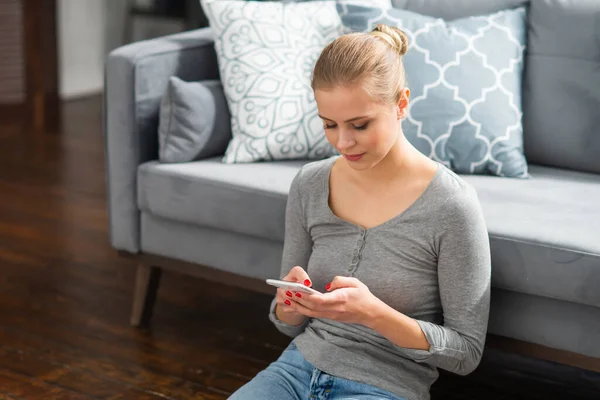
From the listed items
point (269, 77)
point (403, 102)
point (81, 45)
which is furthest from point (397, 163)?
point (81, 45)

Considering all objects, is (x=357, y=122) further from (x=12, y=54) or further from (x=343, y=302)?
(x=12, y=54)

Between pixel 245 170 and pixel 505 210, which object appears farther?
pixel 245 170

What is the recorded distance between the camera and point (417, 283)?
1506 millimetres

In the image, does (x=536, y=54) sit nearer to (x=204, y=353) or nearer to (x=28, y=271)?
(x=204, y=353)

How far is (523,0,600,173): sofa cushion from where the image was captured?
7.00 feet

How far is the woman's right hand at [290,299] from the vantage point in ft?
4.69

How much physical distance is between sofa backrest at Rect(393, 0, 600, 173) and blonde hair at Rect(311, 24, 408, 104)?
0.85 meters

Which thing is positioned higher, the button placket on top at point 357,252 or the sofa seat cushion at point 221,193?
the button placket on top at point 357,252

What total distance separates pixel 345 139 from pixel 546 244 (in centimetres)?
51

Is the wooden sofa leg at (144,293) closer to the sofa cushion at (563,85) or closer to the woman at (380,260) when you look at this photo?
the woman at (380,260)

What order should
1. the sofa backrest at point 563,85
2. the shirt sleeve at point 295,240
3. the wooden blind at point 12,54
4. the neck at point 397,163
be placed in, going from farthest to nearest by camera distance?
1. the wooden blind at point 12,54
2. the sofa backrest at point 563,85
3. the shirt sleeve at point 295,240
4. the neck at point 397,163

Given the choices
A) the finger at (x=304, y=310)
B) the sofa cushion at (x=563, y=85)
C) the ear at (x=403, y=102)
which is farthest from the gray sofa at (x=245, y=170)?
the finger at (x=304, y=310)

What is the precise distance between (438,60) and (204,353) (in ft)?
2.91

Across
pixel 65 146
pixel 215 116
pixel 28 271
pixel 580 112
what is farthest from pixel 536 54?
pixel 65 146
